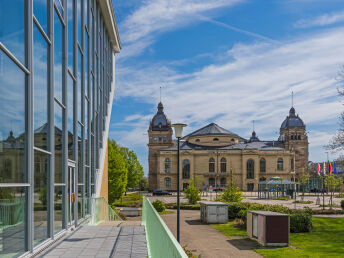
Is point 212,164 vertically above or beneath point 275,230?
above

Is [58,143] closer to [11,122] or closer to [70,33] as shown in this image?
[70,33]

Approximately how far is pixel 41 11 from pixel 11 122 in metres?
3.40

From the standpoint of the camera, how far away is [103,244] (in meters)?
10.6

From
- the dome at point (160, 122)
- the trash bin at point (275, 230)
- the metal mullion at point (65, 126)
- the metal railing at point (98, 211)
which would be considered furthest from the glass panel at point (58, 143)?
the dome at point (160, 122)

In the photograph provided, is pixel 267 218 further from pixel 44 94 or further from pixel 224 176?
pixel 224 176

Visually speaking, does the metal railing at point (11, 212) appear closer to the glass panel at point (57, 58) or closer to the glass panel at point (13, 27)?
the glass panel at point (13, 27)

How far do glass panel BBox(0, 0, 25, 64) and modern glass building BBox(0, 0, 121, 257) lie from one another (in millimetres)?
16

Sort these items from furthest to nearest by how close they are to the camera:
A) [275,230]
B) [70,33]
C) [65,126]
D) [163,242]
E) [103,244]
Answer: [275,230] < [70,33] < [65,126] < [103,244] < [163,242]

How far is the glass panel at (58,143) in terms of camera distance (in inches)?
433

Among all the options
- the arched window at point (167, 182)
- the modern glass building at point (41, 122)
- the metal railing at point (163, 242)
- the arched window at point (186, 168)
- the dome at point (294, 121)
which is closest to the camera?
the metal railing at point (163, 242)

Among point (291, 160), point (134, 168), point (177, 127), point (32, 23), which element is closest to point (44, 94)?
point (32, 23)

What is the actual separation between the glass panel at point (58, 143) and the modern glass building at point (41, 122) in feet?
0.09

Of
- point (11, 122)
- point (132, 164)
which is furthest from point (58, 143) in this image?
point (132, 164)

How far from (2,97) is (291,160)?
4013 inches
